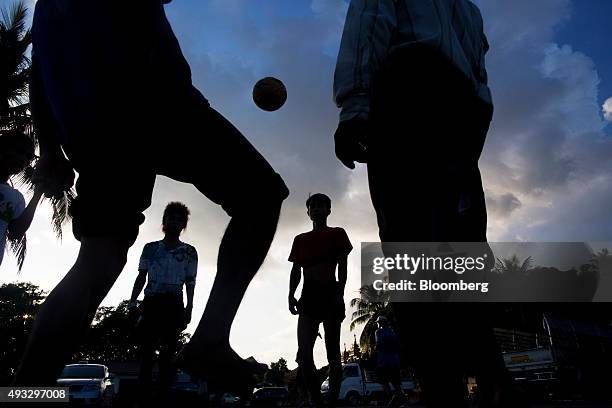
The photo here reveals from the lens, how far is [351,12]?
2617mm

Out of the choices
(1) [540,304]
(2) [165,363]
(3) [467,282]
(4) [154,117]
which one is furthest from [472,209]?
(1) [540,304]

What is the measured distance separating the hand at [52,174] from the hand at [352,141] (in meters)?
1.22

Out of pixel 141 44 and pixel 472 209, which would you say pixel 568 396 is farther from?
pixel 141 44

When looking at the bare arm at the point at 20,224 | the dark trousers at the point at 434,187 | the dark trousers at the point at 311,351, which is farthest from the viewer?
the dark trousers at the point at 311,351

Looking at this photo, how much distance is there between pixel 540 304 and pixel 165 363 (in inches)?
1850

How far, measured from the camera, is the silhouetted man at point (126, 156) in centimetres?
153

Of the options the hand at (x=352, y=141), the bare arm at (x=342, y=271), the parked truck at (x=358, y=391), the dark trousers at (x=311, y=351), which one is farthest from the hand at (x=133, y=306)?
the parked truck at (x=358, y=391)

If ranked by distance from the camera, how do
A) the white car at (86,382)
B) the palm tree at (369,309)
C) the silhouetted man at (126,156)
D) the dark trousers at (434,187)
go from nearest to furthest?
the silhouetted man at (126,156)
the dark trousers at (434,187)
the white car at (86,382)
the palm tree at (369,309)

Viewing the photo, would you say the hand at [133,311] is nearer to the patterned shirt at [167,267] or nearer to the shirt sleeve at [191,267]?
the patterned shirt at [167,267]

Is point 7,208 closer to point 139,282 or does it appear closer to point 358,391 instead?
point 139,282

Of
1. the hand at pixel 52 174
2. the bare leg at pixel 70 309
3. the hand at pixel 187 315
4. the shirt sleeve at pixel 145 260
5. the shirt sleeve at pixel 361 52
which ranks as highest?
the shirt sleeve at pixel 361 52

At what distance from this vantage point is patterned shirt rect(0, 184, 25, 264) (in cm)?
357

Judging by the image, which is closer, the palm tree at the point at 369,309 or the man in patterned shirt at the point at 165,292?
the man in patterned shirt at the point at 165,292

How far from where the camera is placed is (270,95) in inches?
145
